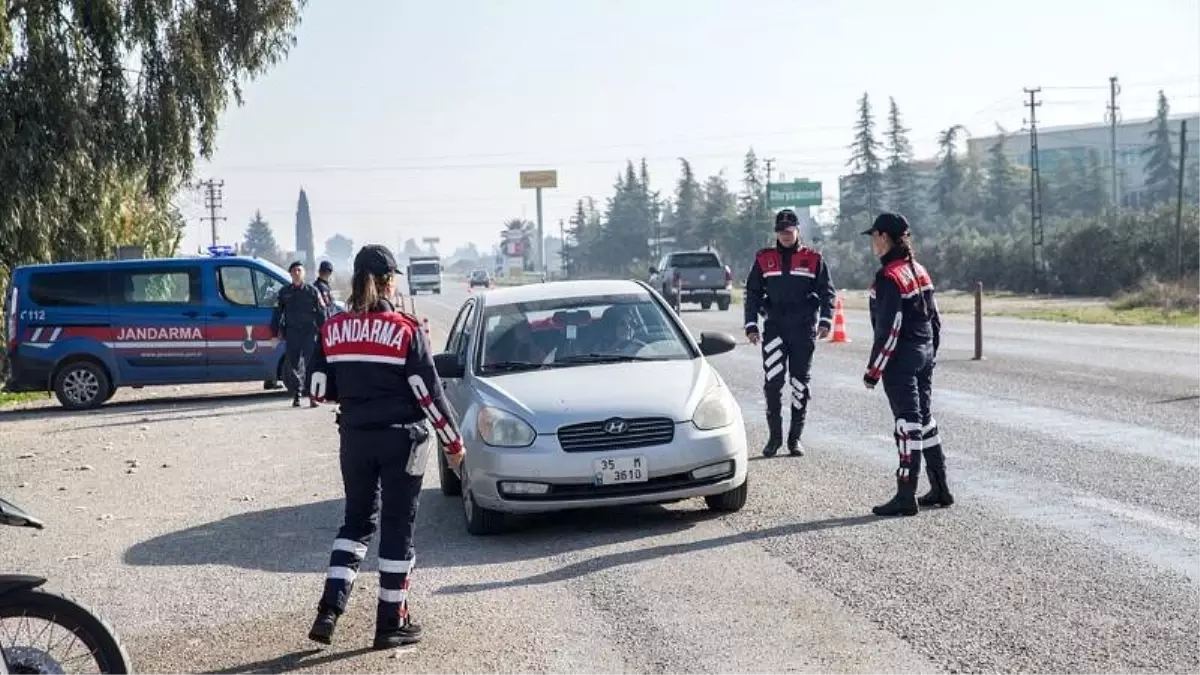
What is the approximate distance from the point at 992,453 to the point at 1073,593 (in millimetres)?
5134

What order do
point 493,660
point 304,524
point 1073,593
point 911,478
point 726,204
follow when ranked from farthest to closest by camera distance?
point 726,204, point 304,524, point 911,478, point 1073,593, point 493,660

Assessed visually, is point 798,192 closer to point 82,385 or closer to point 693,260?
point 693,260

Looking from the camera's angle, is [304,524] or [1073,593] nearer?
[1073,593]

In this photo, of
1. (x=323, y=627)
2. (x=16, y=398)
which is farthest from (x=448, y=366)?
(x=16, y=398)

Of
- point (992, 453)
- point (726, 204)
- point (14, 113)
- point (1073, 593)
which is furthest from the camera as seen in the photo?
point (726, 204)

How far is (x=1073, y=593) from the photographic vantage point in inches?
269

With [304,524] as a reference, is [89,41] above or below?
above

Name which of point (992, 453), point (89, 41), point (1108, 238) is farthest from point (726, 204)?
point (992, 453)

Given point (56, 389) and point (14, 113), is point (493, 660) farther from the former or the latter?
point (14, 113)

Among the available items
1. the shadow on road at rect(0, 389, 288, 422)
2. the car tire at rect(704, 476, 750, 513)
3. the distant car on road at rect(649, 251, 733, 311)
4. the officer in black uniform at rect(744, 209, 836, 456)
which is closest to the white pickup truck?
the distant car on road at rect(649, 251, 733, 311)

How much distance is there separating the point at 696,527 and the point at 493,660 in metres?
3.07

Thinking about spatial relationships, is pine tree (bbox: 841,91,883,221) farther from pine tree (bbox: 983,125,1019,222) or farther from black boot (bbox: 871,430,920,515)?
black boot (bbox: 871,430,920,515)

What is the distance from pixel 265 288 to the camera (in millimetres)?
21297

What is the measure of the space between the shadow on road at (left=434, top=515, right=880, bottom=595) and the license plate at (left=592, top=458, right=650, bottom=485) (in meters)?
0.52
